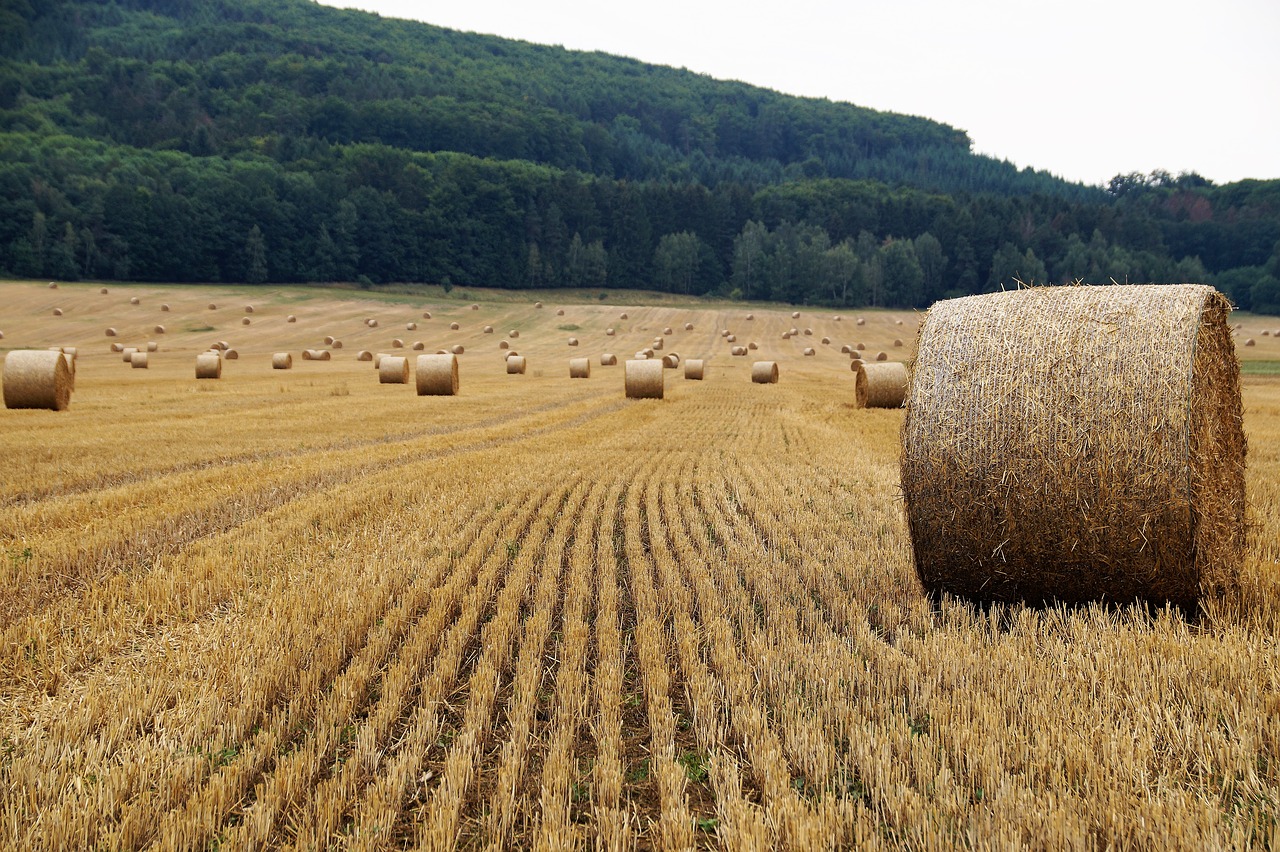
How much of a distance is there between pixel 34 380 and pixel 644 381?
52.3 feet

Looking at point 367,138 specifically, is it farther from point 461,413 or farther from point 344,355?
point 461,413

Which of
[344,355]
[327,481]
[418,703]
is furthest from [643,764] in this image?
[344,355]

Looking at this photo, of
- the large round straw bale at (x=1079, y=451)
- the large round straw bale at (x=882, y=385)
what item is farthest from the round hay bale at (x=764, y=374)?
the large round straw bale at (x=1079, y=451)

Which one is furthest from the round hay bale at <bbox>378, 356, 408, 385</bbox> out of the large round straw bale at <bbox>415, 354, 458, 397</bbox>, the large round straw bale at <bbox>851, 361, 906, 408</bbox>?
the large round straw bale at <bbox>851, 361, 906, 408</bbox>

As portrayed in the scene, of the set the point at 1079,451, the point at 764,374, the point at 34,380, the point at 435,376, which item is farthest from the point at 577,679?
the point at 764,374

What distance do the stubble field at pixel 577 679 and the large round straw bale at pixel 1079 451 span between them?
340 millimetres

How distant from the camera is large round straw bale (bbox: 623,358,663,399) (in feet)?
88.4

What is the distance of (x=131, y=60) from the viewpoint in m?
132

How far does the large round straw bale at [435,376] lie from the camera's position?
26.9 m

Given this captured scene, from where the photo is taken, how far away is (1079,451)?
5652mm

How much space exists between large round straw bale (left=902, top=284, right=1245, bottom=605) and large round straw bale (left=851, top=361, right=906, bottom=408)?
16.1 meters

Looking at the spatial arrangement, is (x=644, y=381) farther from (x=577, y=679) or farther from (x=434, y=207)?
(x=434, y=207)

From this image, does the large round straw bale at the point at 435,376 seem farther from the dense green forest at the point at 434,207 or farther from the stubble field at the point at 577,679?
the dense green forest at the point at 434,207

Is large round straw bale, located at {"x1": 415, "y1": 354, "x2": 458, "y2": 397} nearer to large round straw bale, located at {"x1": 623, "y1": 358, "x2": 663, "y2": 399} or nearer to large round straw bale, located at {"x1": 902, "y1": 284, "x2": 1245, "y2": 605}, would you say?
large round straw bale, located at {"x1": 623, "y1": 358, "x2": 663, "y2": 399}
